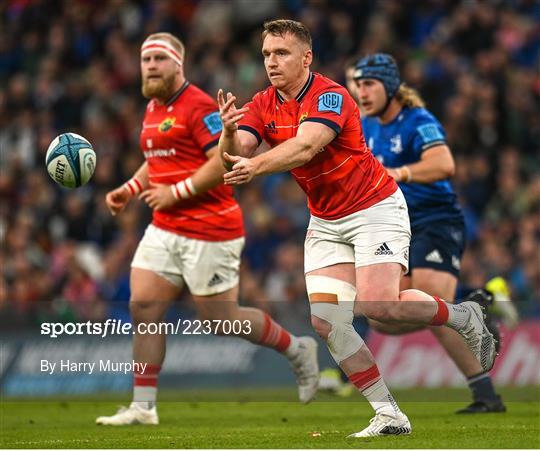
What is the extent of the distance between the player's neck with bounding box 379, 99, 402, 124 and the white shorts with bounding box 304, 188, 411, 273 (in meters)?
2.19

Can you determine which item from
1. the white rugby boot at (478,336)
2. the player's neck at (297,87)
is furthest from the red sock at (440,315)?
the player's neck at (297,87)

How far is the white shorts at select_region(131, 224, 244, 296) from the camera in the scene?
10.3m

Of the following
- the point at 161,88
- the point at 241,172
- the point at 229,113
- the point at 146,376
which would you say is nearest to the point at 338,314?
the point at 241,172

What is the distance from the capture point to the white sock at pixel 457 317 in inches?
334

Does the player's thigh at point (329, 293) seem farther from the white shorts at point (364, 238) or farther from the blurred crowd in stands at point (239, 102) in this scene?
the blurred crowd in stands at point (239, 102)

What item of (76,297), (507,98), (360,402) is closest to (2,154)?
(76,297)

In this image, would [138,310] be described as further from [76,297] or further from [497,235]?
[497,235]

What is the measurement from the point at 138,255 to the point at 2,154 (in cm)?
1122

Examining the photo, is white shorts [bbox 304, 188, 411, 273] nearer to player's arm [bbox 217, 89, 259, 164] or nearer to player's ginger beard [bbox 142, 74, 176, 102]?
player's arm [bbox 217, 89, 259, 164]

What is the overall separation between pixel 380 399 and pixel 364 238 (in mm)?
1102

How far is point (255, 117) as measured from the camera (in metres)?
8.74

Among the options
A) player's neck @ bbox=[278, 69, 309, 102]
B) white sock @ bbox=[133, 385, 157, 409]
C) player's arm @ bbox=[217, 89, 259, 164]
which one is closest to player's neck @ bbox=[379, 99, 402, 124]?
player's neck @ bbox=[278, 69, 309, 102]

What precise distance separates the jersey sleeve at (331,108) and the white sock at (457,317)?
144 cm

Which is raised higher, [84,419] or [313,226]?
[313,226]
